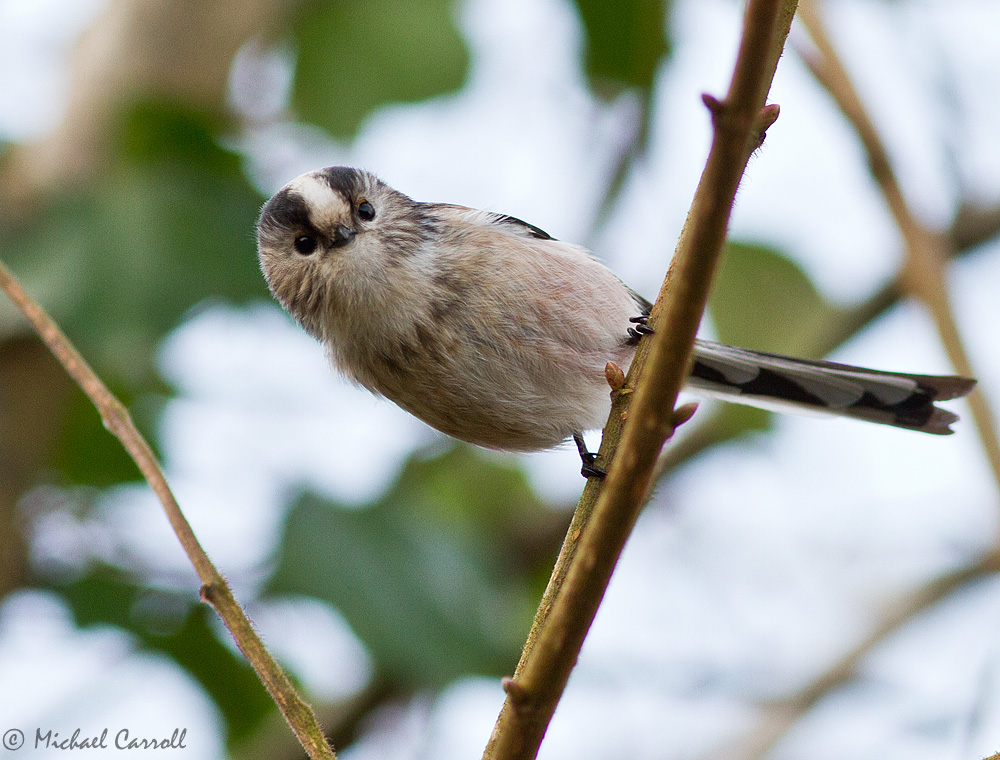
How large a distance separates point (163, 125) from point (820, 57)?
1.97 m

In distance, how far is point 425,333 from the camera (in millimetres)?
2227

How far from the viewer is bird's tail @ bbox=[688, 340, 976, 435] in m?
2.39

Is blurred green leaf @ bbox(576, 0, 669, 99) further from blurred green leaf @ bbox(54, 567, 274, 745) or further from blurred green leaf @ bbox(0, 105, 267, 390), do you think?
blurred green leaf @ bbox(54, 567, 274, 745)

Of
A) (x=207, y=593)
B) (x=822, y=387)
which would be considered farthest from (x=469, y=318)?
(x=207, y=593)

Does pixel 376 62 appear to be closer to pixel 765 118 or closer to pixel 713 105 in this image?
pixel 765 118

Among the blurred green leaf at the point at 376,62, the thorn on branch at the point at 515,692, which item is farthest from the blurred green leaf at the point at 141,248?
the thorn on branch at the point at 515,692

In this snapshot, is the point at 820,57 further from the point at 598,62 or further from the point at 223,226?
the point at 223,226

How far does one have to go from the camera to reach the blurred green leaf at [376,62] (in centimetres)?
338

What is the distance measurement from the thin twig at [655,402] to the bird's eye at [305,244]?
4.59 ft

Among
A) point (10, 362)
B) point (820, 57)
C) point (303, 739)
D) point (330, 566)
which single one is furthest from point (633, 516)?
point (10, 362)

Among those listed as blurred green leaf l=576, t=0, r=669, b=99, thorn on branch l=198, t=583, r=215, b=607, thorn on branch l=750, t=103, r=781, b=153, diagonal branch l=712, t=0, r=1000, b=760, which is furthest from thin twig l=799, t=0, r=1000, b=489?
thorn on branch l=198, t=583, r=215, b=607

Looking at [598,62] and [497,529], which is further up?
[598,62]

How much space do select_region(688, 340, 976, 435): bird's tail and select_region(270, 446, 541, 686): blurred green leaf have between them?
92cm

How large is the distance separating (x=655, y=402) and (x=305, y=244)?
156cm
